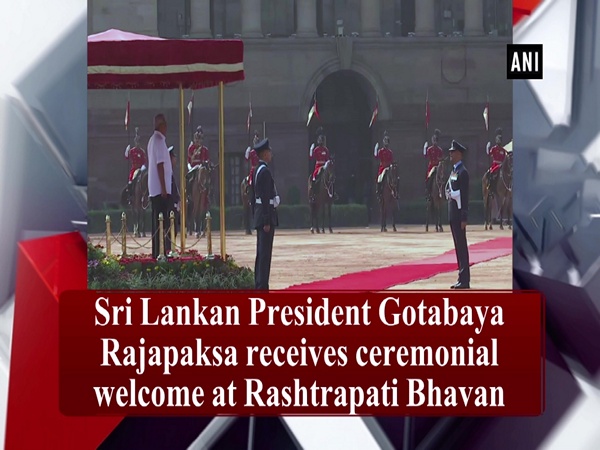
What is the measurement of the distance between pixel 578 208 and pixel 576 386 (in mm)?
597

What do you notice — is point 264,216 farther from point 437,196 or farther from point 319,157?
point 437,196

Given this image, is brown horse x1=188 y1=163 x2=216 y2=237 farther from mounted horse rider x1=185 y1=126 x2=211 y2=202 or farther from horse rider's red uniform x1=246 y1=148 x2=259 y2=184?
horse rider's red uniform x1=246 y1=148 x2=259 y2=184

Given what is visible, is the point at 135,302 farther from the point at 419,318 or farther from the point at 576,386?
the point at 576,386

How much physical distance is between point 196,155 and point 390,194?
2.14 ft

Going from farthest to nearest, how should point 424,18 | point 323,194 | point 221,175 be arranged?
1. point 424,18
2. point 221,175
3. point 323,194

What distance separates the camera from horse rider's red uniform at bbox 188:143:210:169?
574 cm

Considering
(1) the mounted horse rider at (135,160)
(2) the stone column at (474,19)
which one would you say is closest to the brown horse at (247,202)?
(1) the mounted horse rider at (135,160)

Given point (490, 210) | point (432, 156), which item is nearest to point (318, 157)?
point (432, 156)

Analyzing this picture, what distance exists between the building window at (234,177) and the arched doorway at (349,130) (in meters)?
0.24

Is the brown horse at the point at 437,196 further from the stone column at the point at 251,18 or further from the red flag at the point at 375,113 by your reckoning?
the stone column at the point at 251,18

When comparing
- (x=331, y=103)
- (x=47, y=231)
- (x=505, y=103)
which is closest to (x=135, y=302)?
(x=47, y=231)

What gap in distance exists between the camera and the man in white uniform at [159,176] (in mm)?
5742

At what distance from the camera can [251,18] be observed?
5781 mm

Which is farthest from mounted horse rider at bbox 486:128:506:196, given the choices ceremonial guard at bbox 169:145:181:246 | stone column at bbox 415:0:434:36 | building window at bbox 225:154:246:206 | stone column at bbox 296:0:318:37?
ceremonial guard at bbox 169:145:181:246
